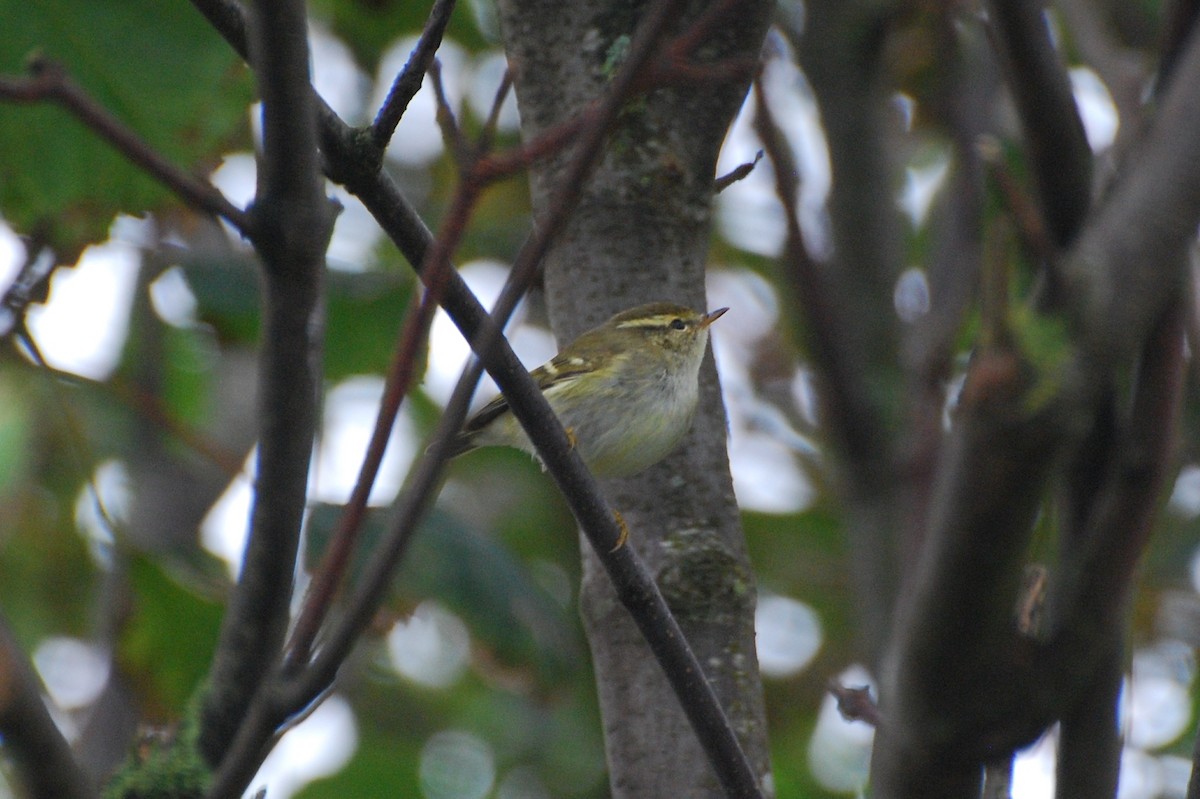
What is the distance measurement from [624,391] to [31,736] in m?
2.72

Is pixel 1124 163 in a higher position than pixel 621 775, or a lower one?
higher

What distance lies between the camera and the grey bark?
2666 millimetres

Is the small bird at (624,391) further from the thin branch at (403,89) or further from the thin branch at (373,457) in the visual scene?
the thin branch at (373,457)

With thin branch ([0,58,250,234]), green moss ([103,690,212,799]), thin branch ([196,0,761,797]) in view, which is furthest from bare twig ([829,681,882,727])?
thin branch ([0,58,250,234])

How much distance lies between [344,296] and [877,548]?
196 centimetres

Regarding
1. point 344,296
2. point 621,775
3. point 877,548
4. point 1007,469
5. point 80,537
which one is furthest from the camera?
point 80,537

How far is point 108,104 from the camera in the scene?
285 centimetres

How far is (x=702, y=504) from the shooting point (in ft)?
9.32

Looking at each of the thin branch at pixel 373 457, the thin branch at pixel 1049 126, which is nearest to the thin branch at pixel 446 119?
the thin branch at pixel 373 457

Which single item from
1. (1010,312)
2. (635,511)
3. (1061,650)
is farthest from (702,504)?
(1010,312)

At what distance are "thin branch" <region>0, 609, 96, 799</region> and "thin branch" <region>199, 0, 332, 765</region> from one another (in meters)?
0.24

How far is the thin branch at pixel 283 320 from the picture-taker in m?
1.25

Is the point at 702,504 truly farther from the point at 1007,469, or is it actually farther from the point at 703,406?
the point at 1007,469

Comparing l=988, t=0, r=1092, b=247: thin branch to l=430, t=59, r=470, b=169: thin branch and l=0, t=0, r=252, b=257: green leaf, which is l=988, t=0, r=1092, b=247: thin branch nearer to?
l=430, t=59, r=470, b=169: thin branch
